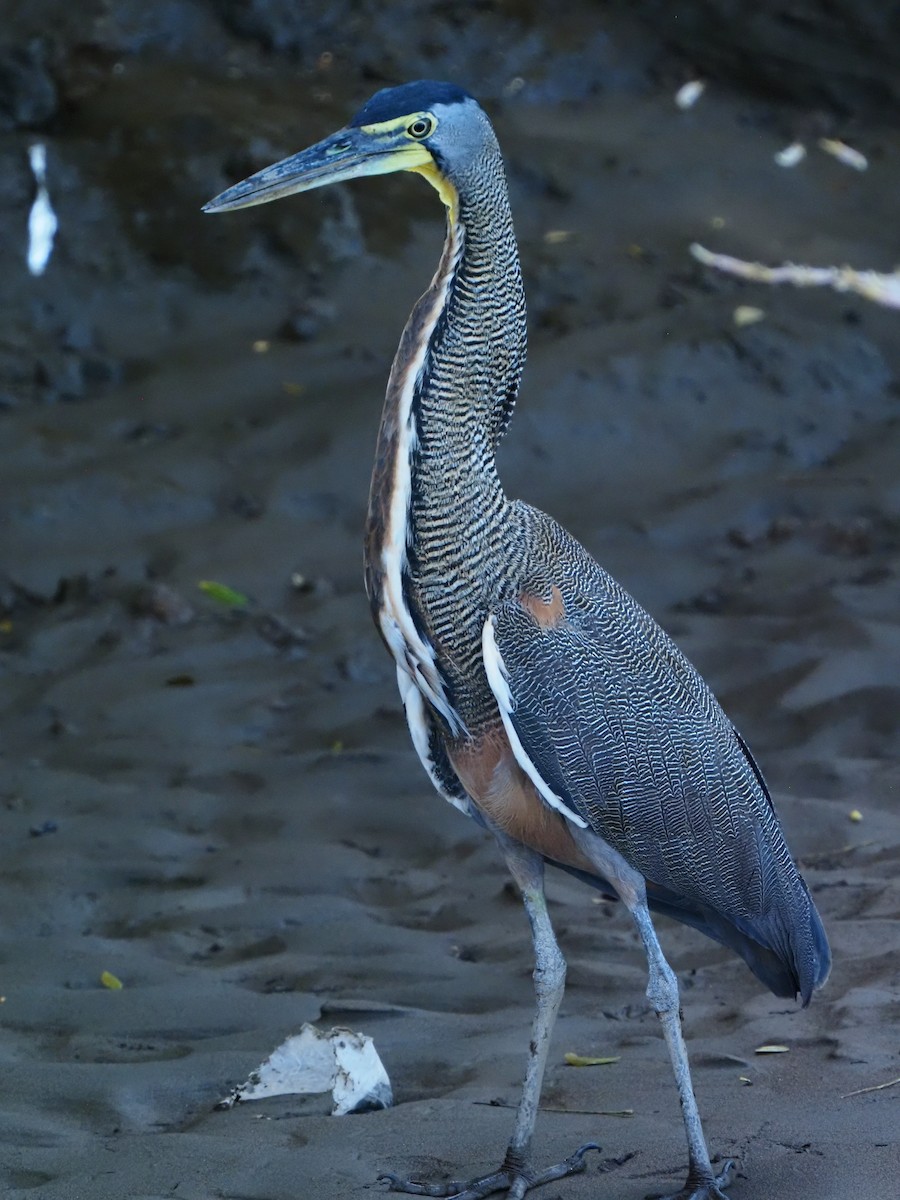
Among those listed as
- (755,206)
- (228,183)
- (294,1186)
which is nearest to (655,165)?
(755,206)

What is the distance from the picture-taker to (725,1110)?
3.46 meters

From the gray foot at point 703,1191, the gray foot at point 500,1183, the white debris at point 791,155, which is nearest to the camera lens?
the gray foot at point 703,1191

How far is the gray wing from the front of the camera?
323cm

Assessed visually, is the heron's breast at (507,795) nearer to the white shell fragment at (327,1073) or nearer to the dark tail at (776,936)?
the dark tail at (776,936)

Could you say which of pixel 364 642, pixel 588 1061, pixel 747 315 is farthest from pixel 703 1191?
pixel 747 315

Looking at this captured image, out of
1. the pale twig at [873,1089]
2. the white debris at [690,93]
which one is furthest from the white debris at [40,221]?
the pale twig at [873,1089]

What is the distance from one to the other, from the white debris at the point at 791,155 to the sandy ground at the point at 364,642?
0.07m

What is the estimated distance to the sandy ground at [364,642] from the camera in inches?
140

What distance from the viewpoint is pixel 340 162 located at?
10.6 ft

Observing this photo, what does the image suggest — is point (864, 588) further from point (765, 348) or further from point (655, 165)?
point (655, 165)

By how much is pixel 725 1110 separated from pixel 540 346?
15.2ft

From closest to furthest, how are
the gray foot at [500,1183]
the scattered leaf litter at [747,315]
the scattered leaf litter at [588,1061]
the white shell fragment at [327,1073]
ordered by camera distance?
the gray foot at [500,1183]
the white shell fragment at [327,1073]
the scattered leaf litter at [588,1061]
the scattered leaf litter at [747,315]

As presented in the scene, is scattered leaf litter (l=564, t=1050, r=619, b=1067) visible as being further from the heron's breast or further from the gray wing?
the heron's breast

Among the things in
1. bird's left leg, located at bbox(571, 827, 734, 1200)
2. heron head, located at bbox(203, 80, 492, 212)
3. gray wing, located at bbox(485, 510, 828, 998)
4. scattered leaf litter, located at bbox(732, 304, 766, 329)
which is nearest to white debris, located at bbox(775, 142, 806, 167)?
scattered leaf litter, located at bbox(732, 304, 766, 329)
